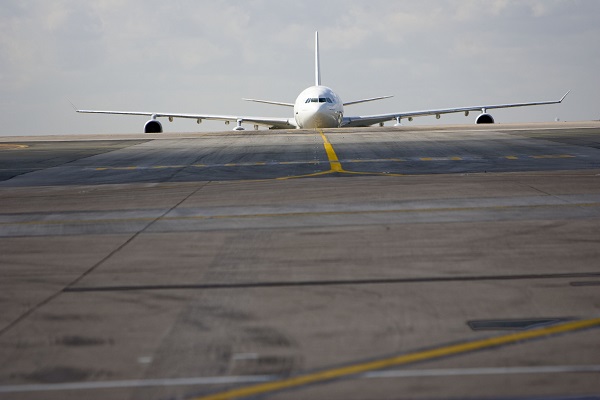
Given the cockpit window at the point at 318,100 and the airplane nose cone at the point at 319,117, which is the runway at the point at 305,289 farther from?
the cockpit window at the point at 318,100

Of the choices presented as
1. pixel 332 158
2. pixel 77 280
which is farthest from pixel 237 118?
pixel 77 280

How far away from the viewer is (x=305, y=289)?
9.02m

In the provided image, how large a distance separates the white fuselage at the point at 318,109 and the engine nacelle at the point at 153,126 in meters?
10.4

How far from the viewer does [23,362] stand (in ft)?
22.3

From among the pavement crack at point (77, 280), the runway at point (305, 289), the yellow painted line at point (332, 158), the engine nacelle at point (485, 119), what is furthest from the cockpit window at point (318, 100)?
the pavement crack at point (77, 280)

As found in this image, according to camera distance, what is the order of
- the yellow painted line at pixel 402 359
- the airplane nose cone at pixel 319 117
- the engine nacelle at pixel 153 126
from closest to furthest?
the yellow painted line at pixel 402 359 < the engine nacelle at pixel 153 126 < the airplane nose cone at pixel 319 117

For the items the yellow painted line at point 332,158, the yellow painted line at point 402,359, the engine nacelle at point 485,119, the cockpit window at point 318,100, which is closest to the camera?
the yellow painted line at point 402,359

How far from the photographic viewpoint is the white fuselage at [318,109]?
57.2 meters

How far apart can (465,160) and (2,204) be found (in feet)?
43.5

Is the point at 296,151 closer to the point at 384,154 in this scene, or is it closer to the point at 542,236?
the point at 384,154

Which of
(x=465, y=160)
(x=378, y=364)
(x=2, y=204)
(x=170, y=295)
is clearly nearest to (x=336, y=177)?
(x=465, y=160)

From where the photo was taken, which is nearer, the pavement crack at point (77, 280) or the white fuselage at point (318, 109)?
the pavement crack at point (77, 280)

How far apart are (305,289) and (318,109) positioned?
48.4 metres

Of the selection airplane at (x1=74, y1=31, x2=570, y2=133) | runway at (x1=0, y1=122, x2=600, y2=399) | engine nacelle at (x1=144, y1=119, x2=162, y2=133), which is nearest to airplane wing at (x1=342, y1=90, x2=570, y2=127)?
airplane at (x1=74, y1=31, x2=570, y2=133)
